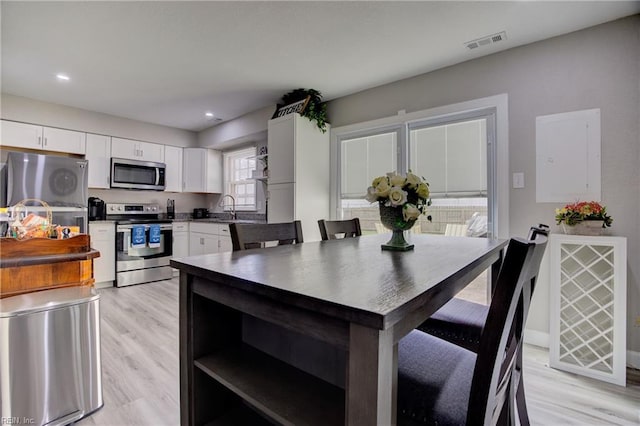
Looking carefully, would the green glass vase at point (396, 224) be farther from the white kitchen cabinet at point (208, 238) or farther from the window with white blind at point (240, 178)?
the window with white blind at point (240, 178)

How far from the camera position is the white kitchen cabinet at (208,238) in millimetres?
4234

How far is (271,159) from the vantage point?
3.75 m

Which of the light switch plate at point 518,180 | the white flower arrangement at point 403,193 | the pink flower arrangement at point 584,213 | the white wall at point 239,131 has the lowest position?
the pink flower arrangement at point 584,213

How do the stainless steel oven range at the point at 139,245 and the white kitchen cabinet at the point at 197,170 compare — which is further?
the white kitchen cabinet at the point at 197,170

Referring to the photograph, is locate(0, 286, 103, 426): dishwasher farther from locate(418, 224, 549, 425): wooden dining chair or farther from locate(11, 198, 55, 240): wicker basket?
locate(418, 224, 549, 425): wooden dining chair

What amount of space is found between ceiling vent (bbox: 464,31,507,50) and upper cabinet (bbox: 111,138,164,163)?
4.57 m

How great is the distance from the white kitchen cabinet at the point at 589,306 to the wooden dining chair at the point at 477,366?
1.40 metres

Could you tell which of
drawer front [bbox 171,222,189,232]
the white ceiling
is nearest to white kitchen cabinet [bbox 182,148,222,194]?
drawer front [bbox 171,222,189,232]

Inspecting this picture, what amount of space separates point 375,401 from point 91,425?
171 cm

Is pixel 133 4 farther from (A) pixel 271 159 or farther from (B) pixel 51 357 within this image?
(B) pixel 51 357

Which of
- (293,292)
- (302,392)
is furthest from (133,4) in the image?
(302,392)

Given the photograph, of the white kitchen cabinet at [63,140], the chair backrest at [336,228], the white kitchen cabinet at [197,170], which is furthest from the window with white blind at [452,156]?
the white kitchen cabinet at [63,140]

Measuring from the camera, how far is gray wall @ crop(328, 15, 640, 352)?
6.89ft

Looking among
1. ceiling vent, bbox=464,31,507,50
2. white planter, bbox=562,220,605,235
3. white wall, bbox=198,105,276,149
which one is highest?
ceiling vent, bbox=464,31,507,50
